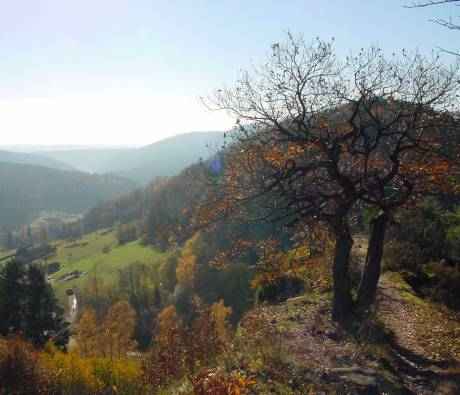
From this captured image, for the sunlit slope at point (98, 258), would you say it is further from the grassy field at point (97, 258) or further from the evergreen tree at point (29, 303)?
the evergreen tree at point (29, 303)

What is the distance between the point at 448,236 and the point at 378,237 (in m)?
4.09

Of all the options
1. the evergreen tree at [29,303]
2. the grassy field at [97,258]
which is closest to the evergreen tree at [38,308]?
the evergreen tree at [29,303]

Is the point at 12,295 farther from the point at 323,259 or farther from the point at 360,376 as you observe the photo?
the point at 360,376

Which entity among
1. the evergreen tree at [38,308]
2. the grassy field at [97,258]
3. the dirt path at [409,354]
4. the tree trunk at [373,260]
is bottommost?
the grassy field at [97,258]

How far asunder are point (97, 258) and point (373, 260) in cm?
10155

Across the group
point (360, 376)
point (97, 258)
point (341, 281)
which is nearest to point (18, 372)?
point (360, 376)

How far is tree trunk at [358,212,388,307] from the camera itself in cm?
1260

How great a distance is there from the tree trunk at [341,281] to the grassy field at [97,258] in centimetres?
7505

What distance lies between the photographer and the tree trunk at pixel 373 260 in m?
12.6

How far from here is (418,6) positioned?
5.68 metres

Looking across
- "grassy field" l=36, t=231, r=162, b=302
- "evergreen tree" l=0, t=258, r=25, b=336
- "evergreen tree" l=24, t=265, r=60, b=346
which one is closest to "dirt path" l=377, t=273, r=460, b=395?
"evergreen tree" l=0, t=258, r=25, b=336

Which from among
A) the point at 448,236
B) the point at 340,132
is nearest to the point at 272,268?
the point at 340,132

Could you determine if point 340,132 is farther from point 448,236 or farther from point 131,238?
point 131,238

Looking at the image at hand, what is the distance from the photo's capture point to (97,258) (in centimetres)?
10488
